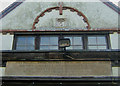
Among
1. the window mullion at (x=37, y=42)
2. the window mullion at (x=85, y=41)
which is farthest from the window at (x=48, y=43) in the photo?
the window mullion at (x=85, y=41)

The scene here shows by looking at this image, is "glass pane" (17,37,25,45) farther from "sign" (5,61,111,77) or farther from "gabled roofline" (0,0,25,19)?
"gabled roofline" (0,0,25,19)

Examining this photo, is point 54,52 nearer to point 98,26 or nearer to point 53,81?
point 53,81

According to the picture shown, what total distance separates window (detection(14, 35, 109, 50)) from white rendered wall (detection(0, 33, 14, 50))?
0.29 meters

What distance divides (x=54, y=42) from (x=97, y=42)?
205 cm

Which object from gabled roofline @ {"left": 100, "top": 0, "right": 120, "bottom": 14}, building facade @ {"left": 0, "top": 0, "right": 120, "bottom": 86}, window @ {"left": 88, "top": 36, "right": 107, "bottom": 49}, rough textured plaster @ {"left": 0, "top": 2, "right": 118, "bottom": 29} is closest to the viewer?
building facade @ {"left": 0, "top": 0, "right": 120, "bottom": 86}

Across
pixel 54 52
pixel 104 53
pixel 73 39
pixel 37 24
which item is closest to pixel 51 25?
pixel 37 24

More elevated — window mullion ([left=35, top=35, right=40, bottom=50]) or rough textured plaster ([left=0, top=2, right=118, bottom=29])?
rough textured plaster ([left=0, top=2, right=118, bottom=29])

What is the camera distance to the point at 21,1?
31.5 ft

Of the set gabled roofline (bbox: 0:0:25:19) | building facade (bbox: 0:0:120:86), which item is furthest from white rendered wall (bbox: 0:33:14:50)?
gabled roofline (bbox: 0:0:25:19)

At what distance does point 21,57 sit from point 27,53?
0.99ft

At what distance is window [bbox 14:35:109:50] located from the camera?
329 inches

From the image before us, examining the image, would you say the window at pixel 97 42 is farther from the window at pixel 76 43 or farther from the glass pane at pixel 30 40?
the glass pane at pixel 30 40

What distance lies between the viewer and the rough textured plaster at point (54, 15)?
8.91 m

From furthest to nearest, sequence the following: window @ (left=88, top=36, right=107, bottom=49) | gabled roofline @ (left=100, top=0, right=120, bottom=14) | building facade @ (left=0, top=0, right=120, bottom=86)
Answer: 1. gabled roofline @ (left=100, top=0, right=120, bottom=14)
2. window @ (left=88, top=36, right=107, bottom=49)
3. building facade @ (left=0, top=0, right=120, bottom=86)
